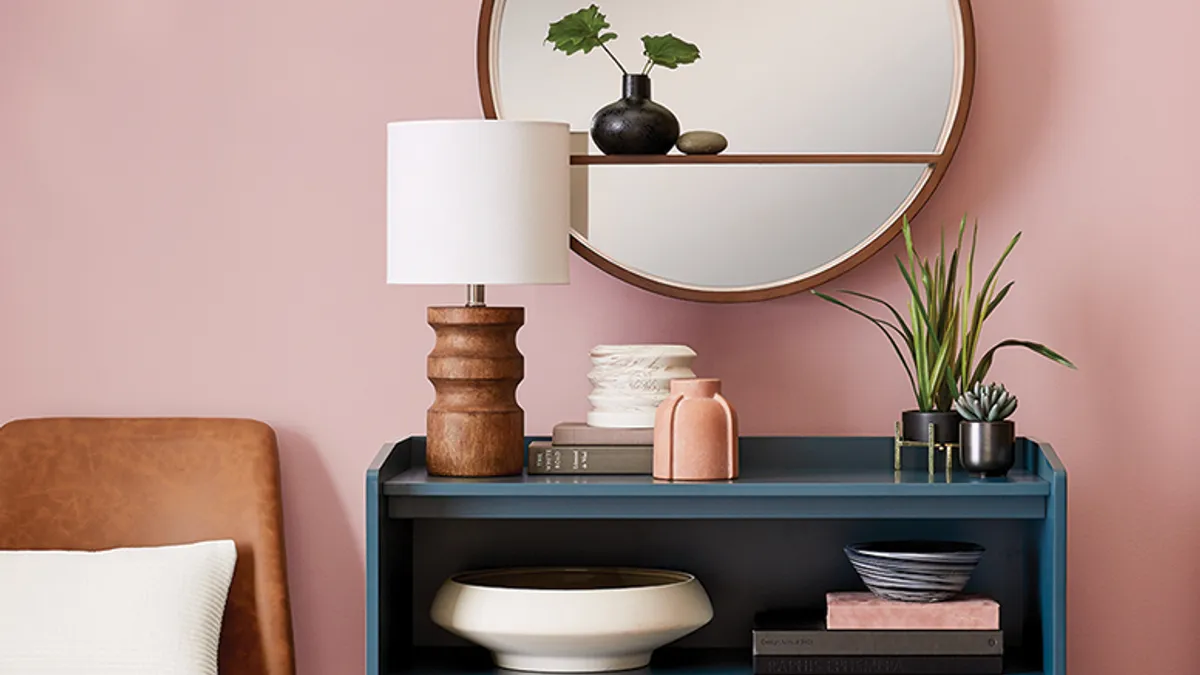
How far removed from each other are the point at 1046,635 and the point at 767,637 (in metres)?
0.36

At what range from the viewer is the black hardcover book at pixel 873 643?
1.82 metres

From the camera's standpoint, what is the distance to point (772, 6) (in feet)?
6.89

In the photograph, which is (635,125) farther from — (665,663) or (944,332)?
(665,663)

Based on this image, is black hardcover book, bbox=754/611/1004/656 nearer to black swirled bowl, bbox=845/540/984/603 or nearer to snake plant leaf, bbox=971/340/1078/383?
black swirled bowl, bbox=845/540/984/603

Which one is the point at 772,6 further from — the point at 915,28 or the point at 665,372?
the point at 665,372

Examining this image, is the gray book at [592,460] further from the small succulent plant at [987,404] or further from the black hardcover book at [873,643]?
the small succulent plant at [987,404]

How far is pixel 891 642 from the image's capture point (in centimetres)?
183

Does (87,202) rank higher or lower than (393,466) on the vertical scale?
higher

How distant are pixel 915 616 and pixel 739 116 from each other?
0.76m

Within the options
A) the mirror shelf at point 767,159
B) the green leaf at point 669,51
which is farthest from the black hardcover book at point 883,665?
the green leaf at point 669,51

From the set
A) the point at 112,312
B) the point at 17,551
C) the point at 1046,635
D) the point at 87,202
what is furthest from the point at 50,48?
the point at 1046,635

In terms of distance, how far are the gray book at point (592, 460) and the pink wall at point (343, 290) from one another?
0.79 feet

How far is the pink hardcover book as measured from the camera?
72.1 inches

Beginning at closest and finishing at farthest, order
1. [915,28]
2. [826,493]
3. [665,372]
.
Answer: [826,493]
[665,372]
[915,28]
